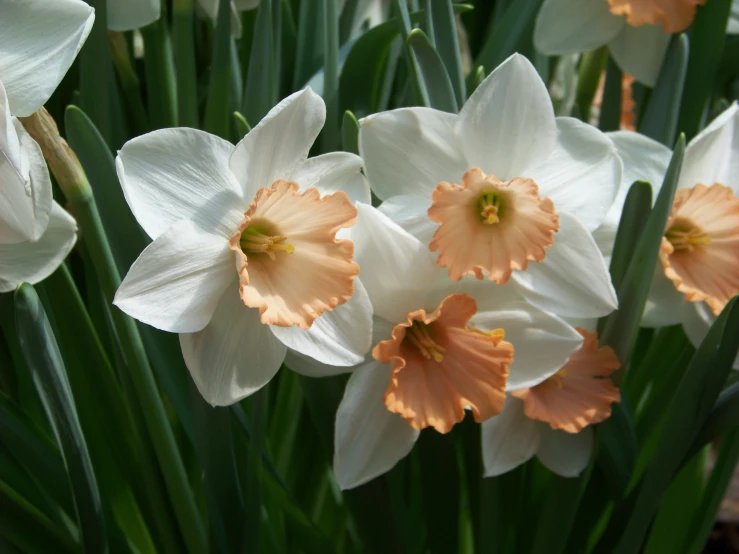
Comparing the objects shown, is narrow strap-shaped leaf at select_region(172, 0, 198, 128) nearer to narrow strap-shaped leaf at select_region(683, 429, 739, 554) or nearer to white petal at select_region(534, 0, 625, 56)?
white petal at select_region(534, 0, 625, 56)

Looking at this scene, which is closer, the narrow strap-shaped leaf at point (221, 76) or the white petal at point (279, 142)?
the white petal at point (279, 142)

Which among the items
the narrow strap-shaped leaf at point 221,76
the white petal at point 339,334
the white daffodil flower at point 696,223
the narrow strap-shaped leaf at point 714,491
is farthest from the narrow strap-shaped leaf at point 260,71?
the narrow strap-shaped leaf at point 714,491

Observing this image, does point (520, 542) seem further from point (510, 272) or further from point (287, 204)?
point (287, 204)

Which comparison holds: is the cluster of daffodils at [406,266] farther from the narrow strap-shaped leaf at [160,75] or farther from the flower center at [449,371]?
the narrow strap-shaped leaf at [160,75]

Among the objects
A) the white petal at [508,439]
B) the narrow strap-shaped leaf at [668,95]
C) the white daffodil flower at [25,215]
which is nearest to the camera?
the white daffodil flower at [25,215]

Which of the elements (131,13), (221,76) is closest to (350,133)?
(221,76)

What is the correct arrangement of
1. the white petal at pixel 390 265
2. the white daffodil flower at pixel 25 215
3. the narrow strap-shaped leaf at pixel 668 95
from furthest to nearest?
the narrow strap-shaped leaf at pixel 668 95 → the white petal at pixel 390 265 → the white daffodil flower at pixel 25 215

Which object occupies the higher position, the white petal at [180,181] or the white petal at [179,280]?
the white petal at [180,181]
